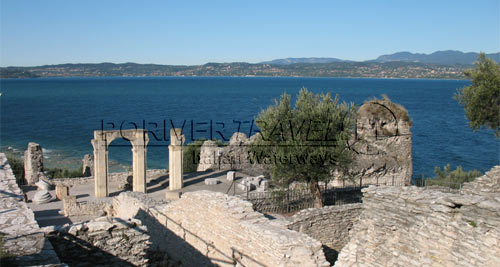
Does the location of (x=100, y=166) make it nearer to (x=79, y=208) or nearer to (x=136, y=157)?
(x=136, y=157)

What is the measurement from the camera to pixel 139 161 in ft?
76.0

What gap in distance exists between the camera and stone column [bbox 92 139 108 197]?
869 inches

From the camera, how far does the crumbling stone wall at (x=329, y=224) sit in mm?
13383

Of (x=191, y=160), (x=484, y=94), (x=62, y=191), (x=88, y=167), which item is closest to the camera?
(x=484, y=94)

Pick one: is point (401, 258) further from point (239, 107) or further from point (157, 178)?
point (239, 107)

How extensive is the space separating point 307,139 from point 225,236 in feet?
22.9

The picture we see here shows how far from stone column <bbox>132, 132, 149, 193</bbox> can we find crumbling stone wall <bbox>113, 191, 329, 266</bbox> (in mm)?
9357

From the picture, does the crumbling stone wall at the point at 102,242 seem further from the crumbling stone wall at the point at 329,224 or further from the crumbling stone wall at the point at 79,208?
the crumbling stone wall at the point at 79,208

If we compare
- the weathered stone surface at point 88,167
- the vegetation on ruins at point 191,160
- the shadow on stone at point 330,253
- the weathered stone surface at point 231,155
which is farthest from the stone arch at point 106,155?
the vegetation on ruins at point 191,160

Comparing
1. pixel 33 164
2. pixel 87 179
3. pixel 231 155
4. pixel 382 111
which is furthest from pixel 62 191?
pixel 382 111

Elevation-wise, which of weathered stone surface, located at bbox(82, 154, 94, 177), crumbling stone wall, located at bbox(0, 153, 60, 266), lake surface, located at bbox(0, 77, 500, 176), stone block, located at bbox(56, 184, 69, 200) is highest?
crumbling stone wall, located at bbox(0, 153, 60, 266)

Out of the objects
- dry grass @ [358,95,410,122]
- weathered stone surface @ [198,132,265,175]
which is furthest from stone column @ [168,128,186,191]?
dry grass @ [358,95,410,122]

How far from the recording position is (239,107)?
342ft

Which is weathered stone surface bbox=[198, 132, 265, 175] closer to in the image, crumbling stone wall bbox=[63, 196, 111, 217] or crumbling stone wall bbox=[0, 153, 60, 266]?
crumbling stone wall bbox=[63, 196, 111, 217]
